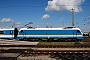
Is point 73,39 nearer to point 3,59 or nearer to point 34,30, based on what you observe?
point 34,30

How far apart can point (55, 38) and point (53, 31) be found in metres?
1.54

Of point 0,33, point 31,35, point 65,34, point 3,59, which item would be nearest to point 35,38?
point 31,35

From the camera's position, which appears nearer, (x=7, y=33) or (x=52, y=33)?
(x=52, y=33)

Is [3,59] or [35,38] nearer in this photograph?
[3,59]

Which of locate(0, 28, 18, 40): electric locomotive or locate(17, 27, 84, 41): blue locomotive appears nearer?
locate(17, 27, 84, 41): blue locomotive

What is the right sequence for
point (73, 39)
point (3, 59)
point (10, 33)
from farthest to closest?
point (10, 33) → point (73, 39) → point (3, 59)

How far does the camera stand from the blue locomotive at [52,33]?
33.3 meters

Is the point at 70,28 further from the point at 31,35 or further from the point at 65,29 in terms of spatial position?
the point at 31,35

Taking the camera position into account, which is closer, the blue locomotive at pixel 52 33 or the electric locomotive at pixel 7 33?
the blue locomotive at pixel 52 33

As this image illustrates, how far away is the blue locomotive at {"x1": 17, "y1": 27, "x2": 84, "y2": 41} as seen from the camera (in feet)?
109

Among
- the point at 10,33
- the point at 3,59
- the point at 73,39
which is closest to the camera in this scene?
the point at 3,59

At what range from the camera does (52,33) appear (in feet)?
112

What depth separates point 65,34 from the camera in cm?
3341

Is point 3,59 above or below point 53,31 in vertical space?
below
